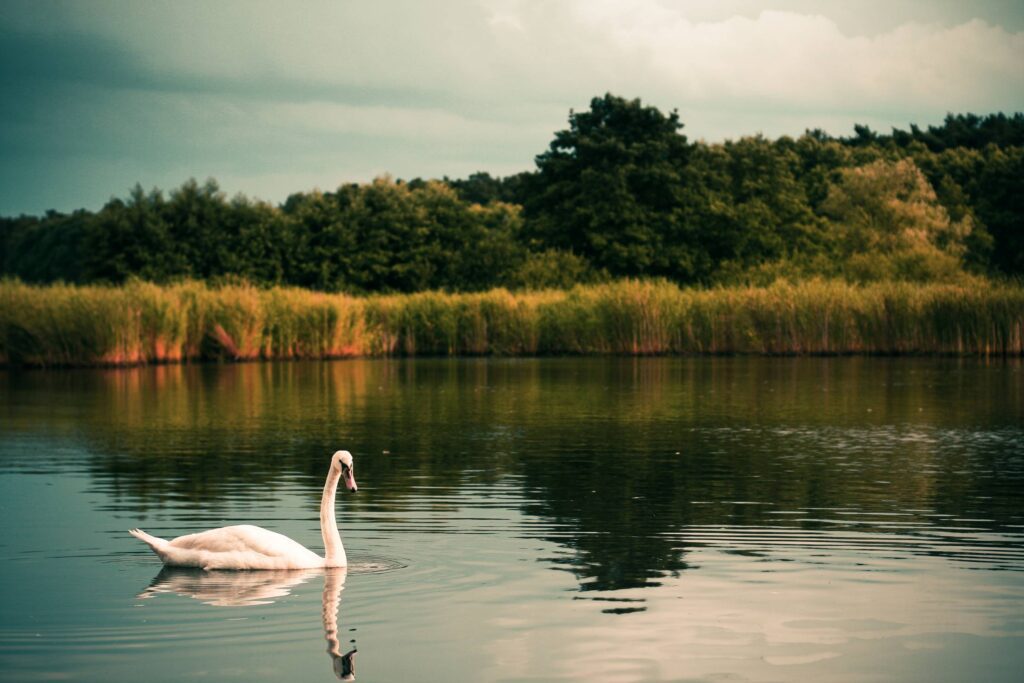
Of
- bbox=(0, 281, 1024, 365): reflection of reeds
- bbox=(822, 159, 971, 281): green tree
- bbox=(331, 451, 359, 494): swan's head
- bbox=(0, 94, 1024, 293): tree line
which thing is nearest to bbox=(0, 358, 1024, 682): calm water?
bbox=(331, 451, 359, 494): swan's head

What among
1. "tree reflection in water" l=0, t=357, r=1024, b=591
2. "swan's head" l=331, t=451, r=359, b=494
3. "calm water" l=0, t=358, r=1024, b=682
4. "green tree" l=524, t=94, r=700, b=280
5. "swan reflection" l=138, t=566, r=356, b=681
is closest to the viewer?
"calm water" l=0, t=358, r=1024, b=682

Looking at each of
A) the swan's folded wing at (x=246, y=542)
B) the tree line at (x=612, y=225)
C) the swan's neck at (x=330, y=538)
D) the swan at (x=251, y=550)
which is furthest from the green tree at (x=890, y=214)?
the swan's folded wing at (x=246, y=542)

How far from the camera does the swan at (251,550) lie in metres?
10.3

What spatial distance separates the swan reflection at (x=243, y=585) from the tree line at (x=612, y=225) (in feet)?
183

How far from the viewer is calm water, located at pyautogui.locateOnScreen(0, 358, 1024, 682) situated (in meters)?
8.02

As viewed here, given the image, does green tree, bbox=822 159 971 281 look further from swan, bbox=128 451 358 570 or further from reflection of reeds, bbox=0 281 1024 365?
swan, bbox=128 451 358 570

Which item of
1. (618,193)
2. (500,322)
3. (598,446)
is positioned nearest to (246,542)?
(598,446)

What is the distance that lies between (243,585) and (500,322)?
40559 millimetres

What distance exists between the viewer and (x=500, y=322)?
50.5m

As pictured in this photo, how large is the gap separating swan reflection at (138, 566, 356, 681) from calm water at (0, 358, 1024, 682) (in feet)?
0.11

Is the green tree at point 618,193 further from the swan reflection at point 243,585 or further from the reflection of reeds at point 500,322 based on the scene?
the swan reflection at point 243,585

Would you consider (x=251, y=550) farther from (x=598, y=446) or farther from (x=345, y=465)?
(x=598, y=446)

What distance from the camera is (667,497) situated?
14.3 meters

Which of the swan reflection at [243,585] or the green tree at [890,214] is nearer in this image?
the swan reflection at [243,585]
